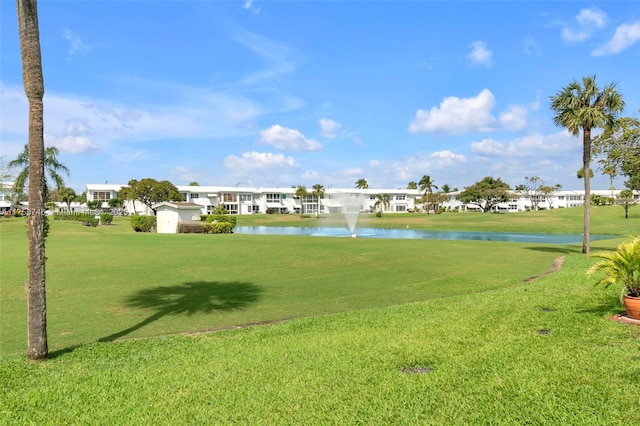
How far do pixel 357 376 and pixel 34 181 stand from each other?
20.9 ft

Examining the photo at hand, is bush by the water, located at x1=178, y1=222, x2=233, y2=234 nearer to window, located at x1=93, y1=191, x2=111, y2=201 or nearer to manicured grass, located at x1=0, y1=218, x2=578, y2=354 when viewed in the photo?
manicured grass, located at x1=0, y1=218, x2=578, y2=354

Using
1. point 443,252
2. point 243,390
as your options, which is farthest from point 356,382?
point 443,252

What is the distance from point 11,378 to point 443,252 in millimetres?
24228

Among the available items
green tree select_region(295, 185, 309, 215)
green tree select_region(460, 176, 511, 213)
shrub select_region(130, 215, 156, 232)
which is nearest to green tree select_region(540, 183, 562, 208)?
green tree select_region(460, 176, 511, 213)

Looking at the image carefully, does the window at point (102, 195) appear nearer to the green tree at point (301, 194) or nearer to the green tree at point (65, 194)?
the green tree at point (65, 194)

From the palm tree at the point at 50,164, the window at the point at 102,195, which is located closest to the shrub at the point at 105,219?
the palm tree at the point at 50,164

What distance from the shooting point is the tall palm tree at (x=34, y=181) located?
7688mm

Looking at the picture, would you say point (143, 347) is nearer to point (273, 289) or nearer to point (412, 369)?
point (412, 369)

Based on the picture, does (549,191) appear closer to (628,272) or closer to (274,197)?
(274,197)

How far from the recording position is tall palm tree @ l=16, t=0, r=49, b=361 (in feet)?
25.2

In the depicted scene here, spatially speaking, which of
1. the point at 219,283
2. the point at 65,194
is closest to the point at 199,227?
the point at 219,283

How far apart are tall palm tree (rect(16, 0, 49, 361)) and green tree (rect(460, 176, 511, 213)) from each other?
12218cm

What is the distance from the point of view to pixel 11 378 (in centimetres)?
672

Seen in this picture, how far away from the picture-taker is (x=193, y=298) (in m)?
13.9
